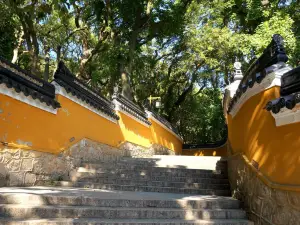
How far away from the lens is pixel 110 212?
4.13 metres

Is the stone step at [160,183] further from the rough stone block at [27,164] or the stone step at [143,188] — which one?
the rough stone block at [27,164]

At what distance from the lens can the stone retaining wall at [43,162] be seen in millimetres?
5406

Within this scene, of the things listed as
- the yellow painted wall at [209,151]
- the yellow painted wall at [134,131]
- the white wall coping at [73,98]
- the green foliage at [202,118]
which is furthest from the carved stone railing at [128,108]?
the green foliage at [202,118]

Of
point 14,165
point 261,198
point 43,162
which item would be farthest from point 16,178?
point 261,198

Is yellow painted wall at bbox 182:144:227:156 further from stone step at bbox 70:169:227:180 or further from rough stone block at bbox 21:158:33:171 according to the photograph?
rough stone block at bbox 21:158:33:171

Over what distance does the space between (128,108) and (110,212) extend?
23.1ft

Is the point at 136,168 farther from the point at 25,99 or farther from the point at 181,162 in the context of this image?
the point at 25,99

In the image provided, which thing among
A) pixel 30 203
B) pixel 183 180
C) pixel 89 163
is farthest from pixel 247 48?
pixel 30 203

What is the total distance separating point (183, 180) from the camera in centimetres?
671

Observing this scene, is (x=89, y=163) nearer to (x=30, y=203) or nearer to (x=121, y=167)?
(x=121, y=167)

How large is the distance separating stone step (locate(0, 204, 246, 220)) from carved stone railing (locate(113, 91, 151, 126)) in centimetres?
625

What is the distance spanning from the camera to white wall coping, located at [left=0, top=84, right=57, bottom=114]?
5.31 meters

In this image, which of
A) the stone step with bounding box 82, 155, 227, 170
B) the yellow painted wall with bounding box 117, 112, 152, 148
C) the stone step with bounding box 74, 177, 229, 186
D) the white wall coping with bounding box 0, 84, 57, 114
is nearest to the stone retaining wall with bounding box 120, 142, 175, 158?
the yellow painted wall with bounding box 117, 112, 152, 148

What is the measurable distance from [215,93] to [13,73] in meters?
14.8
